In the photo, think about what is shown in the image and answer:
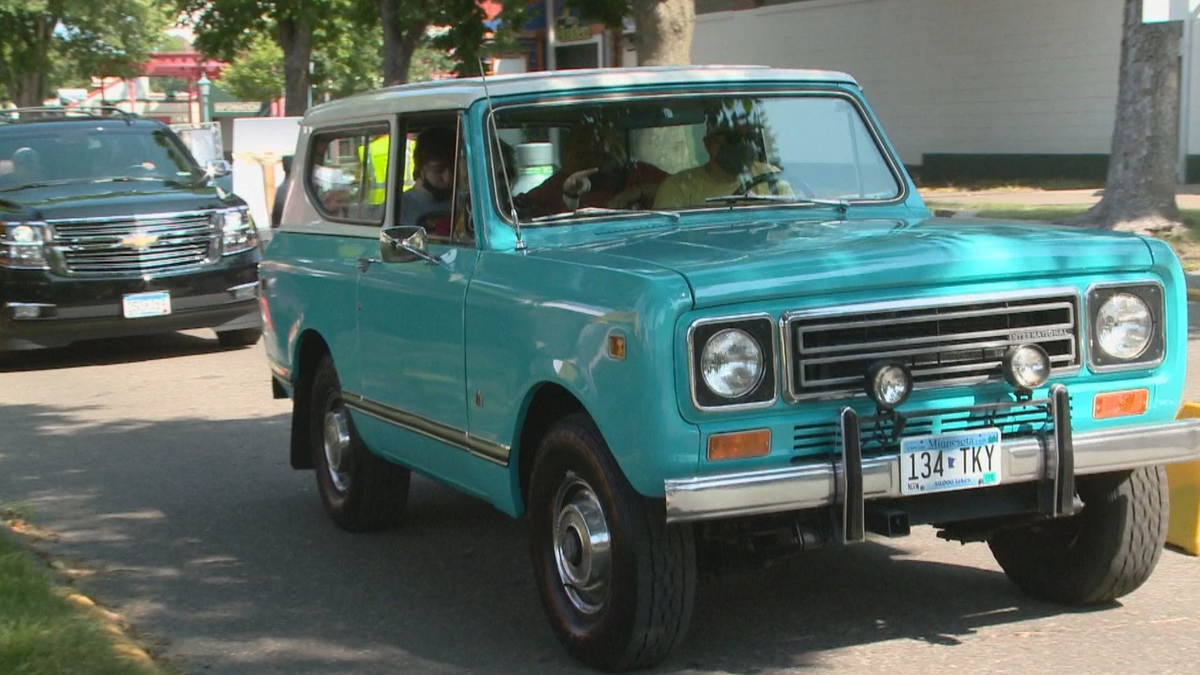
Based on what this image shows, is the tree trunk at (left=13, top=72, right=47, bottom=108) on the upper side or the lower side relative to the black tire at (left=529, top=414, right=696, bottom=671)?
upper

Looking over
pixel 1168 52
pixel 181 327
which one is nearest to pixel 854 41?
pixel 1168 52

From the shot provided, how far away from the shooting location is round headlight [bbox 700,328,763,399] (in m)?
4.84

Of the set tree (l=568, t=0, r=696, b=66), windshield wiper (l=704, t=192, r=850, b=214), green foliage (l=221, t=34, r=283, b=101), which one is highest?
green foliage (l=221, t=34, r=283, b=101)

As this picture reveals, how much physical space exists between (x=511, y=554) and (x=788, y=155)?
2.04 meters

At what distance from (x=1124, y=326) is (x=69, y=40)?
5811 centimetres

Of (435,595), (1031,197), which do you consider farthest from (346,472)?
(1031,197)

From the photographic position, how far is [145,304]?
45.7 feet

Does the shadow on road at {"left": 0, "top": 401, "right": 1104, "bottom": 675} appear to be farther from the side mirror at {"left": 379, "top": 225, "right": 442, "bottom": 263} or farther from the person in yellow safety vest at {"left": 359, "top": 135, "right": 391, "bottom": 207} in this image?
the person in yellow safety vest at {"left": 359, "top": 135, "right": 391, "bottom": 207}

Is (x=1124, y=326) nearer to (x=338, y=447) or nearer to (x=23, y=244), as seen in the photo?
(x=338, y=447)

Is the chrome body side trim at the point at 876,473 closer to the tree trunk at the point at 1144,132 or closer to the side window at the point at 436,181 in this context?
the side window at the point at 436,181

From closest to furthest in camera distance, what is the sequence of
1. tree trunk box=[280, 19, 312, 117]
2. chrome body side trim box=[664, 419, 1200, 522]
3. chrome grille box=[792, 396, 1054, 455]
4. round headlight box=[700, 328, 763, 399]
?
chrome body side trim box=[664, 419, 1200, 522] < round headlight box=[700, 328, 763, 399] < chrome grille box=[792, 396, 1054, 455] < tree trunk box=[280, 19, 312, 117]

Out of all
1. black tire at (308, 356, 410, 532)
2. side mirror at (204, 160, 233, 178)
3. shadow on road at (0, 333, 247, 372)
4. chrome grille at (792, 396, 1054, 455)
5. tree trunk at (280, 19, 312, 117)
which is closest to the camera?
chrome grille at (792, 396, 1054, 455)

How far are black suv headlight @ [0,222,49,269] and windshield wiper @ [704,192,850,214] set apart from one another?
28.9 feet

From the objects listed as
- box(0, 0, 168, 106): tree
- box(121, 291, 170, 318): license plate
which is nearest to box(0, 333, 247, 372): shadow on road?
box(121, 291, 170, 318): license plate
